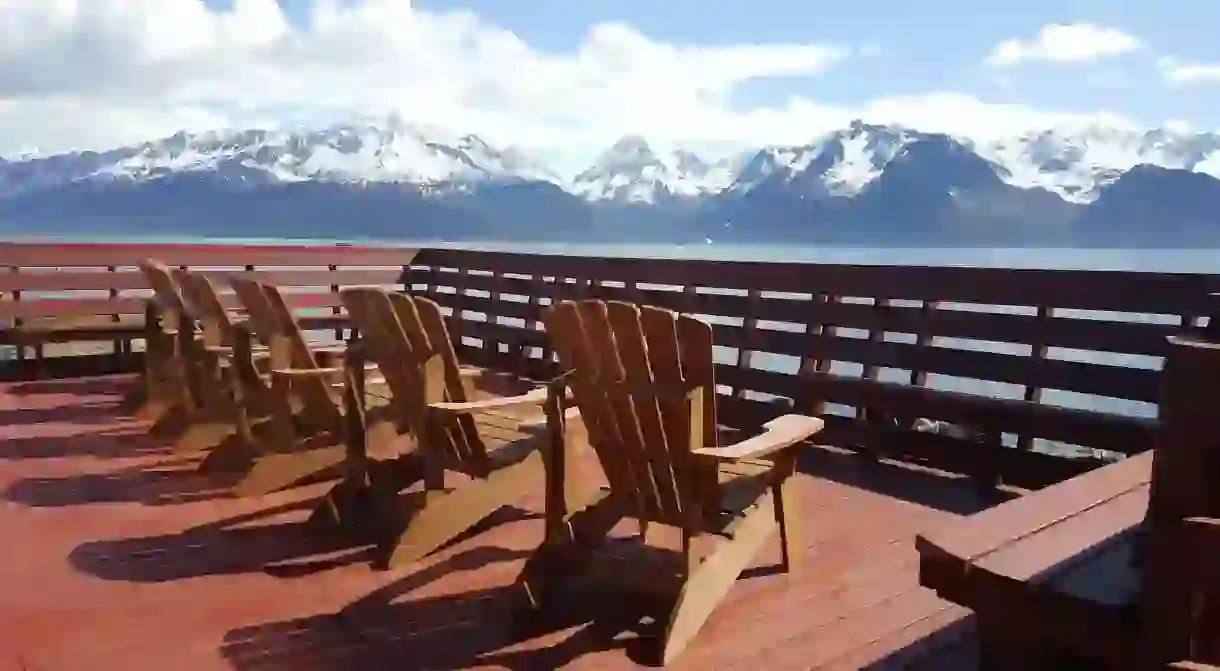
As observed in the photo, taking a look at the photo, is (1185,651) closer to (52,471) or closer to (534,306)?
(52,471)

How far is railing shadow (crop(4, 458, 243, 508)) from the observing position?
468 cm

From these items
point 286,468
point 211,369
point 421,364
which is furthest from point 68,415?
point 421,364

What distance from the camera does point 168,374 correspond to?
6508mm

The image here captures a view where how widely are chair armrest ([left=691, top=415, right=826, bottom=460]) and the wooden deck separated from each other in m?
0.57

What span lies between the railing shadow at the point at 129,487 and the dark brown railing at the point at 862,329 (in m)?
3.03

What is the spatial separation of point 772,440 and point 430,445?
1.33m

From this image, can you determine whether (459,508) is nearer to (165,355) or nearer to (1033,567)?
(1033,567)

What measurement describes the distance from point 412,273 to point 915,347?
583 centimetres

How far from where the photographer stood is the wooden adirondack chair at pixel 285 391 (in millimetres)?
4652

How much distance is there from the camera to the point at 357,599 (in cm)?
344

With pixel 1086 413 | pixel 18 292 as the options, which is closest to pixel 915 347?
pixel 1086 413

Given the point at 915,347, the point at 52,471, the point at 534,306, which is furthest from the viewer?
the point at 534,306

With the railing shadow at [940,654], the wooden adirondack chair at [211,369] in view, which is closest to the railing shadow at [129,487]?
the wooden adirondack chair at [211,369]

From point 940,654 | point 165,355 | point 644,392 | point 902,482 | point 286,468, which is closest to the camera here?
point 940,654
